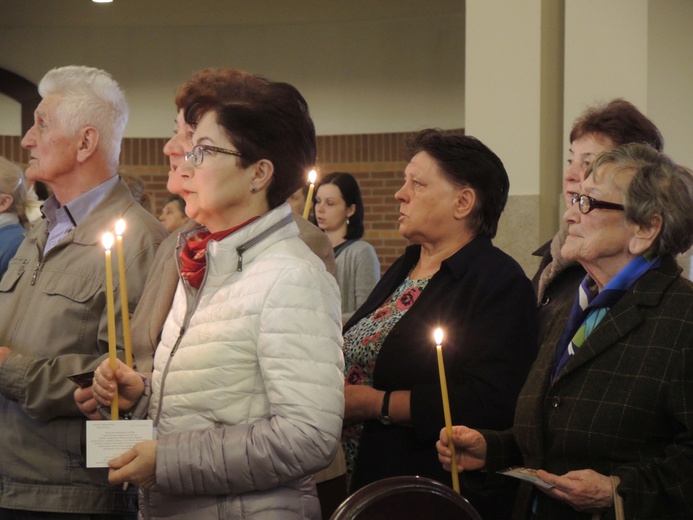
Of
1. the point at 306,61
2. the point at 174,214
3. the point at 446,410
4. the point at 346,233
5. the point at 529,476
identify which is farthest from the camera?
the point at 306,61

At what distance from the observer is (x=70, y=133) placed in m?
3.06

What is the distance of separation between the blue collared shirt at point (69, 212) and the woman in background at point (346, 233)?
2.32m

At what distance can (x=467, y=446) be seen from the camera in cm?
249

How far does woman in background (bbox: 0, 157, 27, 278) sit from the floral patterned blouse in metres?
1.33

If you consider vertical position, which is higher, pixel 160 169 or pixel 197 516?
pixel 160 169

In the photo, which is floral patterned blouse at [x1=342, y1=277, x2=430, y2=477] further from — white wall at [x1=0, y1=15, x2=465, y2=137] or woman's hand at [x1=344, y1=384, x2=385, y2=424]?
white wall at [x1=0, y1=15, x2=465, y2=137]

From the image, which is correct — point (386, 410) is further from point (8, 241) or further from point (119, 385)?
point (8, 241)

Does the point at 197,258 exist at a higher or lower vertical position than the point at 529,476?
higher

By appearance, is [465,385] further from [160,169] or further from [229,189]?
[160,169]

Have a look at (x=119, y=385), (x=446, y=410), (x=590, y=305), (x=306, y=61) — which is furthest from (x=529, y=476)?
(x=306, y=61)

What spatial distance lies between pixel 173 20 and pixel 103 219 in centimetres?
619

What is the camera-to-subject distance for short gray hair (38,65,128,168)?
3.07 m

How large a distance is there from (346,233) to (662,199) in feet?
10.7

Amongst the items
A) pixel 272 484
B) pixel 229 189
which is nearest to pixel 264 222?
pixel 229 189
